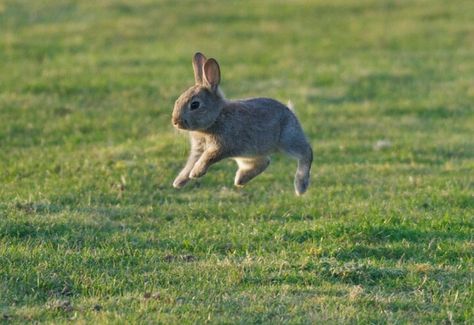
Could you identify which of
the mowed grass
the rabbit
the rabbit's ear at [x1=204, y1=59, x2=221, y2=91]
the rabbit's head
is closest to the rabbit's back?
the rabbit

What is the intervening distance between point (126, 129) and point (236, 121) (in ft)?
21.9

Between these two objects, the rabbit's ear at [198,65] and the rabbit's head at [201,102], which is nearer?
the rabbit's head at [201,102]

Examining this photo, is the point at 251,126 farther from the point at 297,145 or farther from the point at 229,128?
the point at 297,145

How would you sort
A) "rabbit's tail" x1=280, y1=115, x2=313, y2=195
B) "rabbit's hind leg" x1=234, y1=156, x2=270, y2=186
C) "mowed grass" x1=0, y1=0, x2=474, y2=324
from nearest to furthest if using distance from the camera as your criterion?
"mowed grass" x1=0, y1=0, x2=474, y2=324 → "rabbit's tail" x1=280, y1=115, x2=313, y2=195 → "rabbit's hind leg" x1=234, y1=156, x2=270, y2=186

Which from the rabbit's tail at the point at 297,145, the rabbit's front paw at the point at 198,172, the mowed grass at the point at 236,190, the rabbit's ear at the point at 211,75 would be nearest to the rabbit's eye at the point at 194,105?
the rabbit's ear at the point at 211,75

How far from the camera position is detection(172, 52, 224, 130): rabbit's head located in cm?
915

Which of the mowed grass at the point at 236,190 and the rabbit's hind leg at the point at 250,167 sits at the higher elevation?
the rabbit's hind leg at the point at 250,167

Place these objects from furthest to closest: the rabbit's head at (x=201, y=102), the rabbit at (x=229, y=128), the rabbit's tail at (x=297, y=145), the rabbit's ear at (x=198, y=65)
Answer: the rabbit's tail at (x=297, y=145) < the rabbit's ear at (x=198, y=65) < the rabbit at (x=229, y=128) < the rabbit's head at (x=201, y=102)

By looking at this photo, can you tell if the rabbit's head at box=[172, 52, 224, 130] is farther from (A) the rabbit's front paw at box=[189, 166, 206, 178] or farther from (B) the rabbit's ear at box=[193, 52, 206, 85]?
(A) the rabbit's front paw at box=[189, 166, 206, 178]

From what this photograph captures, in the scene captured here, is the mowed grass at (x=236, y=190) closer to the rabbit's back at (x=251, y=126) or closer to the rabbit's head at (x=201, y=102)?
the rabbit's back at (x=251, y=126)

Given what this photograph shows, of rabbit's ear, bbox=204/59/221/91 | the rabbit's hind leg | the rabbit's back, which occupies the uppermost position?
rabbit's ear, bbox=204/59/221/91

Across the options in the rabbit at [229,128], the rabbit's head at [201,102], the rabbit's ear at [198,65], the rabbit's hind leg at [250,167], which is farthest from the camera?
the rabbit's hind leg at [250,167]

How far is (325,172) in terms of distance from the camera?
1345 cm

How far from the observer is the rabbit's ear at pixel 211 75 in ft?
30.7
